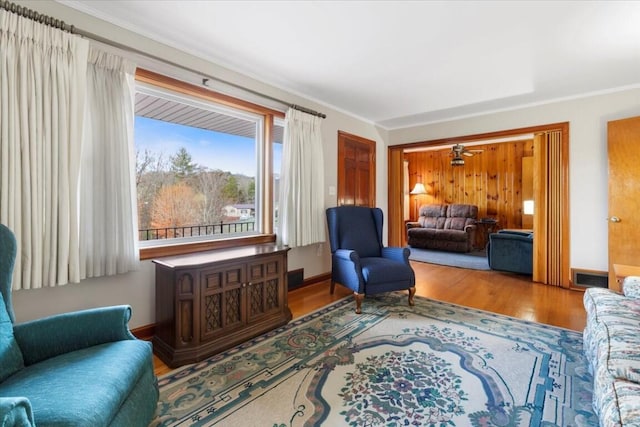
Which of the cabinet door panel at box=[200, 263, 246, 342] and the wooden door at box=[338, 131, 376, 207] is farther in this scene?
the wooden door at box=[338, 131, 376, 207]

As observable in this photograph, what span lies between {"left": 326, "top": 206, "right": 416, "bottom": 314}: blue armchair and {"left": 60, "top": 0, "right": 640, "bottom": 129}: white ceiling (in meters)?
1.57

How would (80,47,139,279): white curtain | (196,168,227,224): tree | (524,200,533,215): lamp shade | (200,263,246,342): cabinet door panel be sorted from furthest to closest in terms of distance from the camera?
(524,200,533,215): lamp shade < (196,168,227,224): tree < (200,263,246,342): cabinet door panel < (80,47,139,279): white curtain

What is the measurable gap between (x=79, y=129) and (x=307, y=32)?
1791 millimetres

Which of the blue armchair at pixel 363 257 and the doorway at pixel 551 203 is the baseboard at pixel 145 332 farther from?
the doorway at pixel 551 203

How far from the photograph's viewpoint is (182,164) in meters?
2.81

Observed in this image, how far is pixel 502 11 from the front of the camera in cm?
216

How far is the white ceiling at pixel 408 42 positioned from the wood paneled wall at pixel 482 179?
3531 millimetres

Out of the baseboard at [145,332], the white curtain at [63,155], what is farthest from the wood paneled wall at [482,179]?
the white curtain at [63,155]

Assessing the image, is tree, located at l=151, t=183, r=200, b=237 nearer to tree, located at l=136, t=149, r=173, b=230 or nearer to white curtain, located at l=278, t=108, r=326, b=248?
tree, located at l=136, t=149, r=173, b=230

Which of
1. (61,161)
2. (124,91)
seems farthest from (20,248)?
(124,91)

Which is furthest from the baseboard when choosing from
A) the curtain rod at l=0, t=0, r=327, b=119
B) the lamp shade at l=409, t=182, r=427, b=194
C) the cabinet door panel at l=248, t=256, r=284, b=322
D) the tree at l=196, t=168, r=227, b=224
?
the lamp shade at l=409, t=182, r=427, b=194

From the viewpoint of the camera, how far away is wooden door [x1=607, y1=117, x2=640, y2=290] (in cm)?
333

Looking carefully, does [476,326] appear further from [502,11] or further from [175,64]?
[175,64]

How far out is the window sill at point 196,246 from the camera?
8.04 ft
